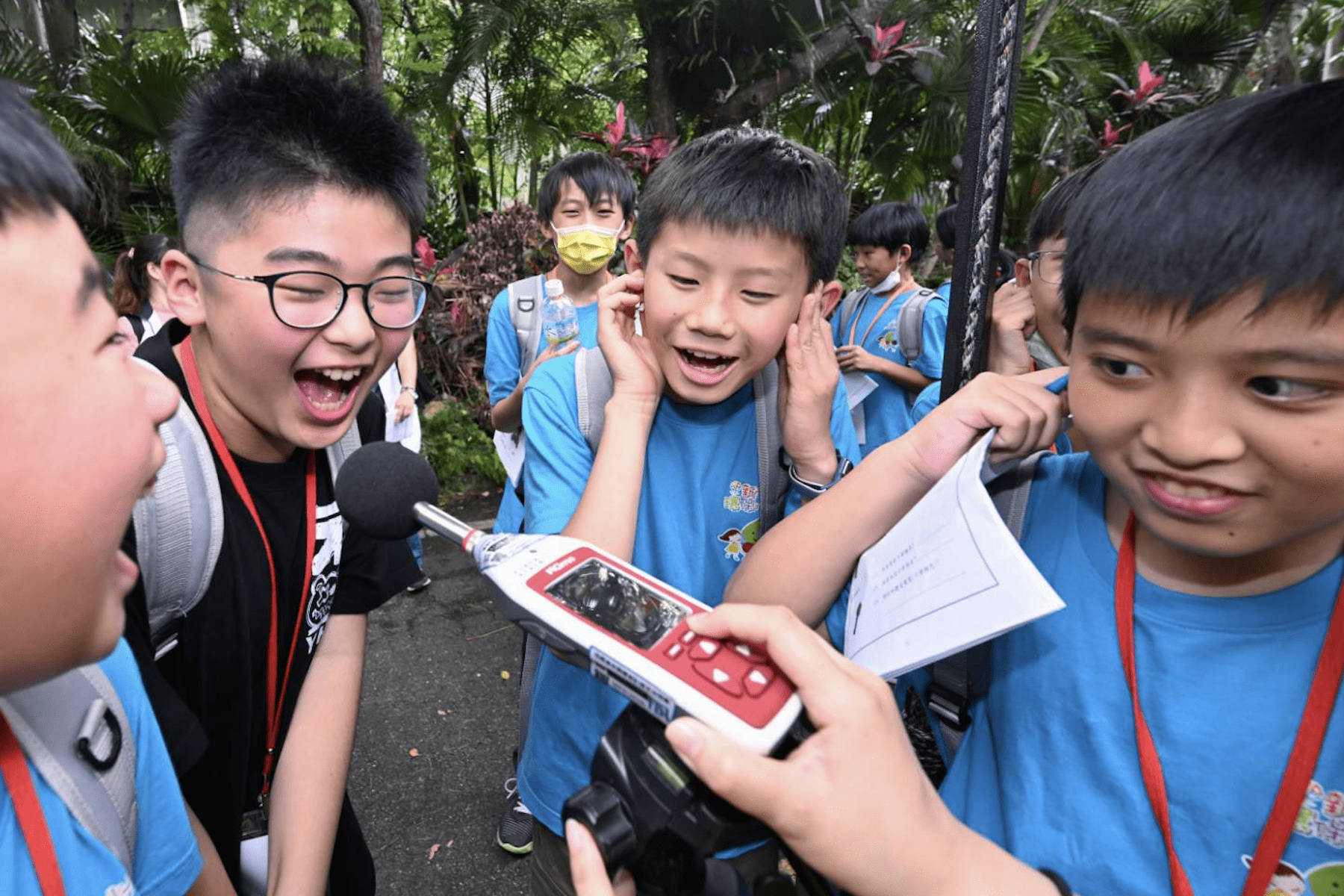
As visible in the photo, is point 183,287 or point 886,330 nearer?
point 183,287

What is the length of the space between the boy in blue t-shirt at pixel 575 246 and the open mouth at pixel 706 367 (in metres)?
1.75

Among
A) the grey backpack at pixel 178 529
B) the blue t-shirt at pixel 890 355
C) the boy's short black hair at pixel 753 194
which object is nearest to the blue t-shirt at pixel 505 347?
the blue t-shirt at pixel 890 355

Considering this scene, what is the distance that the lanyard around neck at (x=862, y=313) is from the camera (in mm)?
4277

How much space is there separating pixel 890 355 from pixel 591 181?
1.83 meters

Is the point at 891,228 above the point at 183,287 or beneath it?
beneath

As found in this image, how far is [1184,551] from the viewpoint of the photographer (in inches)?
39.5

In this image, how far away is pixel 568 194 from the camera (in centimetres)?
362

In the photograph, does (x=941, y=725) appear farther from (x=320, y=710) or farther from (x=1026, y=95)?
(x=1026, y=95)

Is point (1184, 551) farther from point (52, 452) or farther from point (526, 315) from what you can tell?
point (526, 315)

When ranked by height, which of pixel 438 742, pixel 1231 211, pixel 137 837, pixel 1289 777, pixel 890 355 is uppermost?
pixel 1231 211

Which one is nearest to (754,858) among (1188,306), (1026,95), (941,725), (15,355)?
(941,725)

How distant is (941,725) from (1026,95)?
831 centimetres

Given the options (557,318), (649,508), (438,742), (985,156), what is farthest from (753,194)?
(438,742)

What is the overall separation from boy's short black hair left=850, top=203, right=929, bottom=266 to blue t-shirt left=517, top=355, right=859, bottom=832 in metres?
2.98
